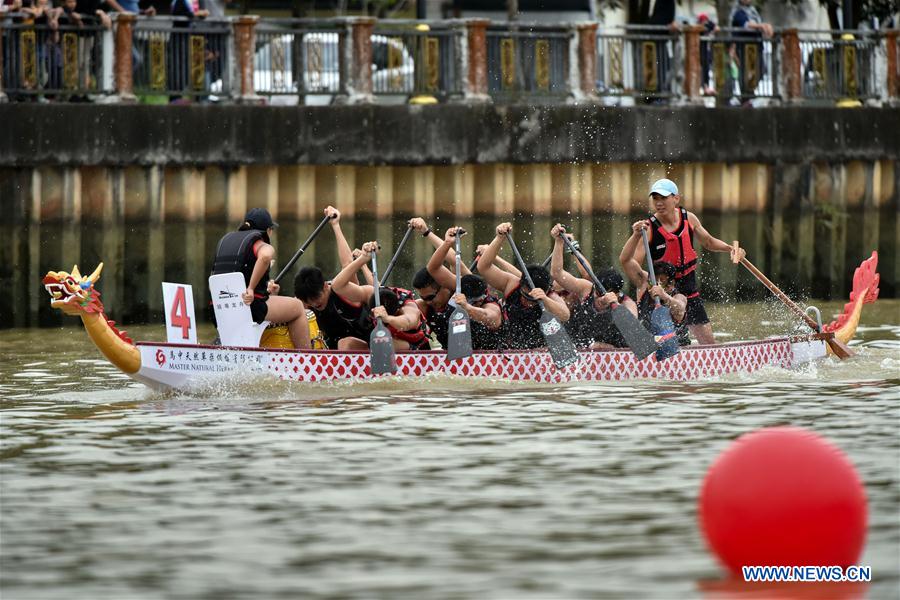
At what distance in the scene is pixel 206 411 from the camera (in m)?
14.2

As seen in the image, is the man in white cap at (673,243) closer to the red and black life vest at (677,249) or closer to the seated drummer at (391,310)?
the red and black life vest at (677,249)

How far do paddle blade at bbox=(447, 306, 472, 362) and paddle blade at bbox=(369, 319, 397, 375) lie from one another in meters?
0.49

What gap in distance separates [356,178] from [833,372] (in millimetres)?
7689

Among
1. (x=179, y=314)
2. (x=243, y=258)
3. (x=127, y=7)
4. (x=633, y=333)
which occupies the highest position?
(x=127, y=7)

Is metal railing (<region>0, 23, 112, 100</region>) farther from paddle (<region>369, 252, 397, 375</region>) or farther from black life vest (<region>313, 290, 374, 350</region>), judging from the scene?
paddle (<region>369, 252, 397, 375</region>)

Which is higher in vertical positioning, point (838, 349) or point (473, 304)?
point (473, 304)

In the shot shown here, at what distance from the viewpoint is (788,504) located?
27.3ft

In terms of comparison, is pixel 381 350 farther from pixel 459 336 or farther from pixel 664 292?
pixel 664 292

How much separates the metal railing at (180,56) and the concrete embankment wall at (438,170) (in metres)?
0.49

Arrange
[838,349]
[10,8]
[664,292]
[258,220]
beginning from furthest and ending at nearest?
1. [10,8]
2. [838,349]
3. [664,292]
4. [258,220]

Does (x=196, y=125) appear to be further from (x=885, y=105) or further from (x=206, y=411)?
(x=885, y=105)

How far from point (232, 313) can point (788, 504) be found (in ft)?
25.1

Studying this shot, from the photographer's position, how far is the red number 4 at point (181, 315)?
1496 centimetres

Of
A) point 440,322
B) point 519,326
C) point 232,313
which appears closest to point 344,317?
point 440,322
